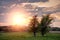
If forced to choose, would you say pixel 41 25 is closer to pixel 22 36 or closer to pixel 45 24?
pixel 45 24

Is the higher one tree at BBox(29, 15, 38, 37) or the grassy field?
tree at BBox(29, 15, 38, 37)

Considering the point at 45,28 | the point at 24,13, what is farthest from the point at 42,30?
the point at 24,13

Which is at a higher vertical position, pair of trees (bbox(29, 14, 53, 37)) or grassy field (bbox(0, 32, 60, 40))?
pair of trees (bbox(29, 14, 53, 37))

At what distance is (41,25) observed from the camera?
18.1 ft

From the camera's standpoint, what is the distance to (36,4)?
218 inches

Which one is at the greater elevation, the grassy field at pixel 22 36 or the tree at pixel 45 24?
the tree at pixel 45 24

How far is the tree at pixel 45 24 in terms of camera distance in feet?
18.0

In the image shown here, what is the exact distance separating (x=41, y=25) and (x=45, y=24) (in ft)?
0.23

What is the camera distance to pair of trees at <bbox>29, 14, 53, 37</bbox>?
548 cm

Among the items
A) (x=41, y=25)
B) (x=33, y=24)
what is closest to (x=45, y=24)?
(x=41, y=25)

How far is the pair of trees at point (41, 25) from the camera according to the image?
548 cm

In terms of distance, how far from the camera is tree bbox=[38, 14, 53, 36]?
18.0 feet

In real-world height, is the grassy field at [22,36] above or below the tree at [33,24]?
below

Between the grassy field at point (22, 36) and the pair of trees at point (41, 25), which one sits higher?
the pair of trees at point (41, 25)
